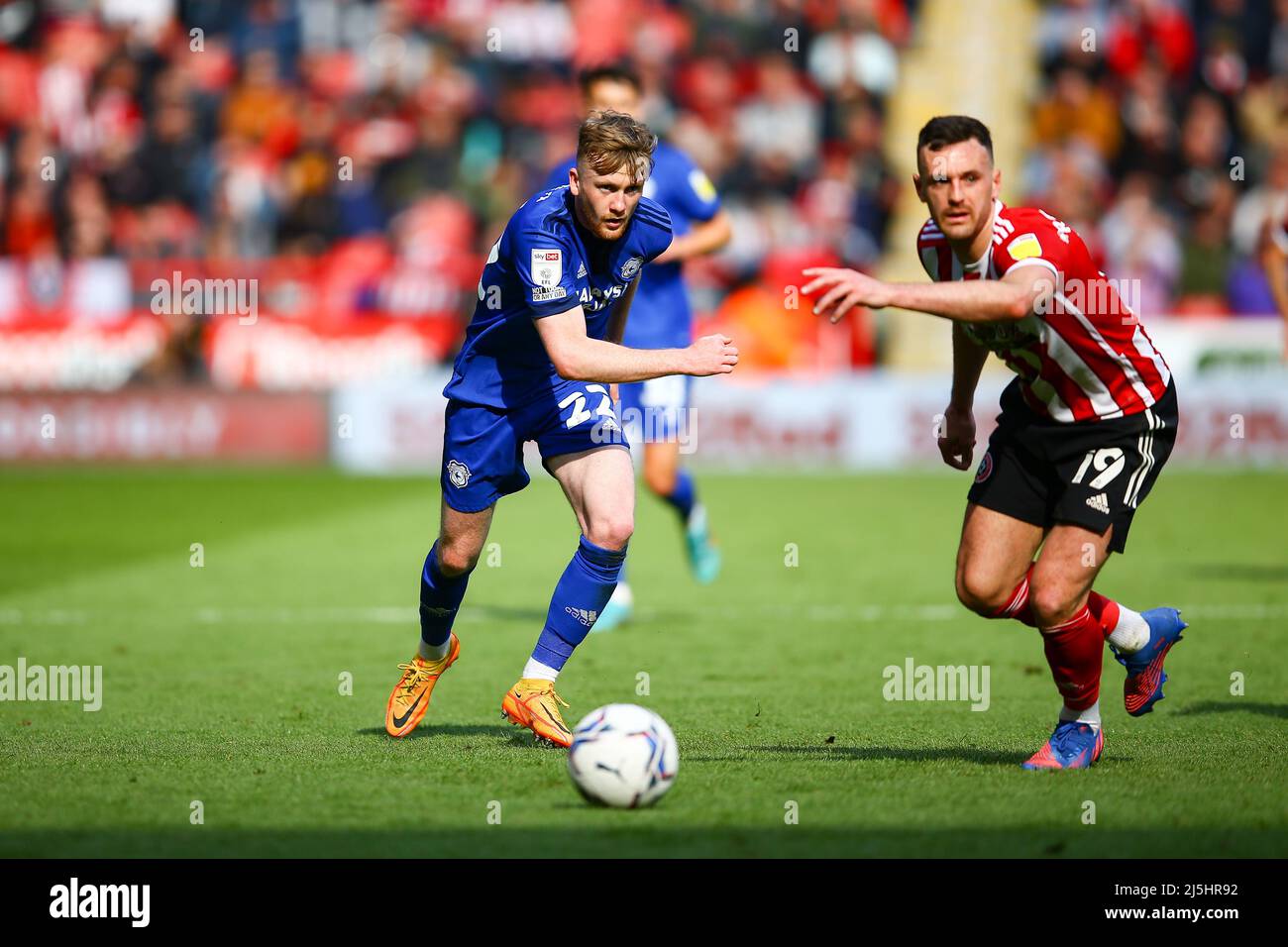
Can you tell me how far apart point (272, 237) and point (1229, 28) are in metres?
11.0

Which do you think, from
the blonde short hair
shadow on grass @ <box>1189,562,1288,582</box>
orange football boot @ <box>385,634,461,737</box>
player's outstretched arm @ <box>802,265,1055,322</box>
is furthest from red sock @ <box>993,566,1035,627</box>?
shadow on grass @ <box>1189,562,1288,582</box>

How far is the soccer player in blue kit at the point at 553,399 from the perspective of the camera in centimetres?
590

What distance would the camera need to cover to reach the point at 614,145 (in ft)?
18.8

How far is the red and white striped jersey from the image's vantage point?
5379mm

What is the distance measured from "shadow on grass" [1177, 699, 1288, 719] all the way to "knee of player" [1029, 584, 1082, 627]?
1.37m

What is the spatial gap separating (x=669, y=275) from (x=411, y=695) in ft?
11.3

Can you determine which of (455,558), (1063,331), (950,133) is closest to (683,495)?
(455,558)

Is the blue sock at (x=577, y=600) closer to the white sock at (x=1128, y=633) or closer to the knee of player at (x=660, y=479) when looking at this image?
the white sock at (x=1128, y=633)

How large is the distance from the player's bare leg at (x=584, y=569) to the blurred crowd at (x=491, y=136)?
11932mm

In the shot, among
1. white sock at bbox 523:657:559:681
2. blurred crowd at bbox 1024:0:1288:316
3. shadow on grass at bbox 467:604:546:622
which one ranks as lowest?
shadow on grass at bbox 467:604:546:622

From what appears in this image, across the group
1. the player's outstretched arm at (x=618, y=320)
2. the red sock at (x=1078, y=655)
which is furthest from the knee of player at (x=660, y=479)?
the red sock at (x=1078, y=655)

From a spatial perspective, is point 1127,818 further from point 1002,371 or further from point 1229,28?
point 1229,28

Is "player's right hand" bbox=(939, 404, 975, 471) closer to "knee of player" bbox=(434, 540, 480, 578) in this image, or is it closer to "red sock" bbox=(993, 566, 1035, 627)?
"red sock" bbox=(993, 566, 1035, 627)
